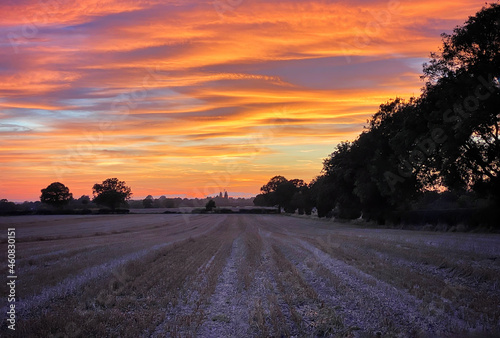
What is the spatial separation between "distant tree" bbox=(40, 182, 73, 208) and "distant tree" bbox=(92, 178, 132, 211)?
10.8m

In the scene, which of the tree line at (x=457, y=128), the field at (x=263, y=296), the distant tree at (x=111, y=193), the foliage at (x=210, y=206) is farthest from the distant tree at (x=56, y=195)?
the field at (x=263, y=296)

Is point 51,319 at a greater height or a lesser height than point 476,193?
lesser

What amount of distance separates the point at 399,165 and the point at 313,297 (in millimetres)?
31569

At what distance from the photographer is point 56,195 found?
138m

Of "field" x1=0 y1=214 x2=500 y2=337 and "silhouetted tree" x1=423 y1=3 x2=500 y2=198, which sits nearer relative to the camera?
"field" x1=0 y1=214 x2=500 y2=337

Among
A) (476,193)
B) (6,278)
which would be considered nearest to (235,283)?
(6,278)

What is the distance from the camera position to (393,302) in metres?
8.48

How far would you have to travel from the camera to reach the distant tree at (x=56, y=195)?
135625 millimetres

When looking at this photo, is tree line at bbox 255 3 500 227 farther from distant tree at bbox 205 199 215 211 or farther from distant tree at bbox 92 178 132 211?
distant tree at bbox 92 178 132 211

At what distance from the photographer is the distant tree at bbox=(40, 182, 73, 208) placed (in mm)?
135625

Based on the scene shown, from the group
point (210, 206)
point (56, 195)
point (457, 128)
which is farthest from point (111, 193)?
point (457, 128)

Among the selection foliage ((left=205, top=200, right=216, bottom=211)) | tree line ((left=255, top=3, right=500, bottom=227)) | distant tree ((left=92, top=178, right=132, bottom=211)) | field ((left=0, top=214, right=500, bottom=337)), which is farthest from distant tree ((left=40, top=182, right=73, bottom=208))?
field ((left=0, top=214, right=500, bottom=337))

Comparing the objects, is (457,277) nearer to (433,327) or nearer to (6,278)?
(433,327)

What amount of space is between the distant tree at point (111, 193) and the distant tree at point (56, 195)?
1077 centimetres
